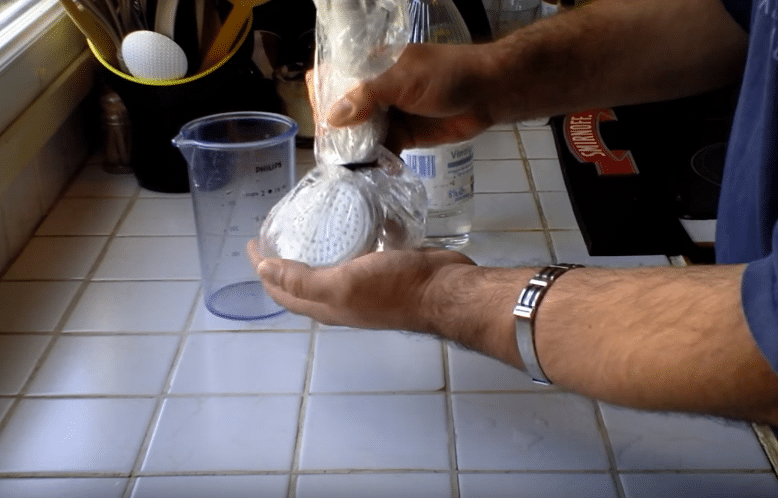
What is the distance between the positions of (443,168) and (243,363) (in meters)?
0.34

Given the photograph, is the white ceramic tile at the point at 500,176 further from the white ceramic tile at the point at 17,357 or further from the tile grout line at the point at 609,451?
the white ceramic tile at the point at 17,357

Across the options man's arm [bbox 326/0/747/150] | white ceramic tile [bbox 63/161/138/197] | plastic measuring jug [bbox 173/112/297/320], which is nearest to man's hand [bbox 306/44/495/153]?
man's arm [bbox 326/0/747/150]

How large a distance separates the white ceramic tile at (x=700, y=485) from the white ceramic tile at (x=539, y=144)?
644mm

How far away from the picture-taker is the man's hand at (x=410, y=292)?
0.63 metres

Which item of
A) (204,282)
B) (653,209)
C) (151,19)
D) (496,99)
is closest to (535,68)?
(496,99)

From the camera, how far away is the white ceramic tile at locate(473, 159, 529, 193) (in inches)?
46.4

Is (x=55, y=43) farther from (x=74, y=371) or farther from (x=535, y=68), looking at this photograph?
(x=535, y=68)

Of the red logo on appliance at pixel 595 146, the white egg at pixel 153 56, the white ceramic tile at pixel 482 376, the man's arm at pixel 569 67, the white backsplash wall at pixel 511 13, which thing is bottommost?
the white ceramic tile at pixel 482 376

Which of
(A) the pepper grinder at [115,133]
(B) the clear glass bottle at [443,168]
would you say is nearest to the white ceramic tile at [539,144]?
(B) the clear glass bottle at [443,168]

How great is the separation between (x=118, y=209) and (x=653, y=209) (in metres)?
0.70

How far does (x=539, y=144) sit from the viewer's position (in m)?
1.30

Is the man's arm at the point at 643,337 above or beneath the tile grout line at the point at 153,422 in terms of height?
above

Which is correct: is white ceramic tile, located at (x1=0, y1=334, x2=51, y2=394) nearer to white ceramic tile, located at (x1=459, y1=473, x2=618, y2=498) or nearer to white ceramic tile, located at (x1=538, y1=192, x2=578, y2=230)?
white ceramic tile, located at (x1=459, y1=473, x2=618, y2=498)

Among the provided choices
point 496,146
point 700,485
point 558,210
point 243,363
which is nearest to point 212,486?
point 243,363
